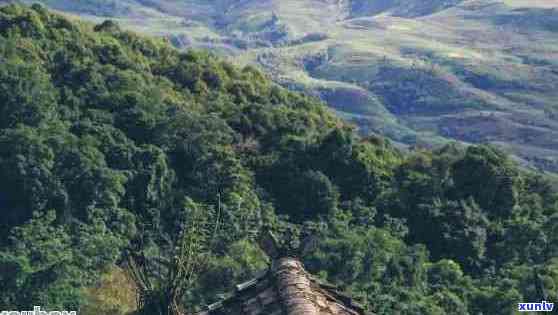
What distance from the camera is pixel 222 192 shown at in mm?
45625

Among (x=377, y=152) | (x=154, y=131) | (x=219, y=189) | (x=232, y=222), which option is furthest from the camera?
(x=377, y=152)

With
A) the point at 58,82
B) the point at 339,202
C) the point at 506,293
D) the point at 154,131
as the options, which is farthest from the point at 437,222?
the point at 58,82

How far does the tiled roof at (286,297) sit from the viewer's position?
12039 millimetres

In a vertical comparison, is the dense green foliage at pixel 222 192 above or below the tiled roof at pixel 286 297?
below

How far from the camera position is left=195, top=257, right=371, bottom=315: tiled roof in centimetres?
1204

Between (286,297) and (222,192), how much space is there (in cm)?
3366

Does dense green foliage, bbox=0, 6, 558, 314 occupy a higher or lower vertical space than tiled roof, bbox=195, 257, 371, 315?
lower

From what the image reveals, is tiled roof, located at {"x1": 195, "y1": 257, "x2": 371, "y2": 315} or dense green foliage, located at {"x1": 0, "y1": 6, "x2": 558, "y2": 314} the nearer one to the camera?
tiled roof, located at {"x1": 195, "y1": 257, "x2": 371, "y2": 315}

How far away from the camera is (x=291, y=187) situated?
48812 mm

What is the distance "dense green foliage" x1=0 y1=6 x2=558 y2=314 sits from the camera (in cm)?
3728

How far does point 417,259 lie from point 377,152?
14876 millimetres

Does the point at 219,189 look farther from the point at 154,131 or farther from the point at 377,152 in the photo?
the point at 377,152

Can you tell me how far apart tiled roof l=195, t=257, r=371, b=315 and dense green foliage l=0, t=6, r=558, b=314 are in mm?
21698

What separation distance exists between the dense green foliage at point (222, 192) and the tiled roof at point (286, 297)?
Answer: 2170 cm
